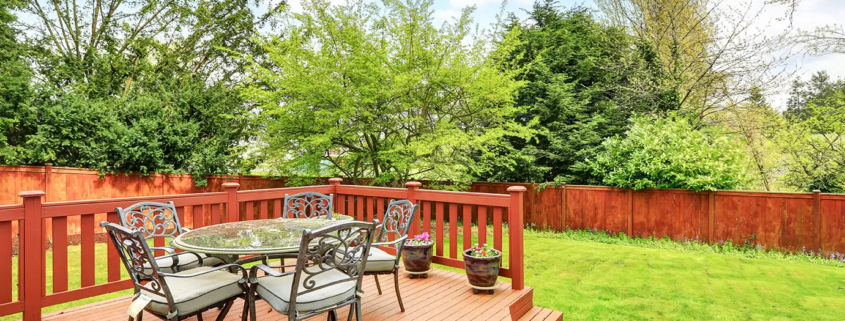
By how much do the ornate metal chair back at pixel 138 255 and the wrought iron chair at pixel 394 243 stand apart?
124cm

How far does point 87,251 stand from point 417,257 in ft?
8.36

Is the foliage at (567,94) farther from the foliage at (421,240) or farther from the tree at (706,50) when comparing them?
the foliage at (421,240)

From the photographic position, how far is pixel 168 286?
7.11 ft

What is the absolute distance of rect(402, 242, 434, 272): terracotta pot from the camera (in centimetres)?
374

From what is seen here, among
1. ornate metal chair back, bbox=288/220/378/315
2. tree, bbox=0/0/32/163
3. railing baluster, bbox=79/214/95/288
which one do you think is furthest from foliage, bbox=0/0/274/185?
ornate metal chair back, bbox=288/220/378/315

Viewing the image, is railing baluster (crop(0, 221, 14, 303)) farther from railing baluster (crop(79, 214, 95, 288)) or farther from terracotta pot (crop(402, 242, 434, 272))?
terracotta pot (crop(402, 242, 434, 272))

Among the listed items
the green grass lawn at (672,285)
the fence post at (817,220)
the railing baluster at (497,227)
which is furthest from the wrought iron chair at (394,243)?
the fence post at (817,220)

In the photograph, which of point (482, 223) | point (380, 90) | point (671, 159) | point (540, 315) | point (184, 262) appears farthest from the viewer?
point (671, 159)

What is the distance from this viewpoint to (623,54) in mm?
10109

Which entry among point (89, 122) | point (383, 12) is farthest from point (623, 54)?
point (89, 122)

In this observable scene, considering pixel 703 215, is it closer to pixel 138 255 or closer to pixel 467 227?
pixel 467 227

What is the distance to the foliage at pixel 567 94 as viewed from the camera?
9.57 meters

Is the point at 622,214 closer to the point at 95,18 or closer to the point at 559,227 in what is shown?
the point at 559,227

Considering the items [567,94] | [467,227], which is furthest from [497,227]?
[567,94]
